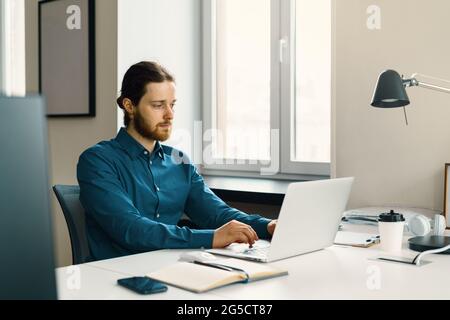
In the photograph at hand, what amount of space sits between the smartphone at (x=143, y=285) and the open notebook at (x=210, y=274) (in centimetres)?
4

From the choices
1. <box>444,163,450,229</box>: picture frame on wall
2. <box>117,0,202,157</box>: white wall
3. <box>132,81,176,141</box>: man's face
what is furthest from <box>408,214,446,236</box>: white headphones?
<box>117,0,202,157</box>: white wall

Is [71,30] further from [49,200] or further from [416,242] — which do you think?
[49,200]

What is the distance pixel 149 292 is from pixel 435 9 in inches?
69.4

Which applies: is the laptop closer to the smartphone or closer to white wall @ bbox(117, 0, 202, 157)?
the smartphone

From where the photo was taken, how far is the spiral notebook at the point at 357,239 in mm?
1842

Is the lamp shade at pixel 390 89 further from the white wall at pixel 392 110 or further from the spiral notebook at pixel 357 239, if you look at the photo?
the white wall at pixel 392 110

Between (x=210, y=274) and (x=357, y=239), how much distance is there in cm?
70

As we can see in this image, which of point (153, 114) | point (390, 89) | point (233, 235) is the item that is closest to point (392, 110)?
point (390, 89)

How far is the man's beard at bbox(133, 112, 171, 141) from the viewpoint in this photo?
2.19 meters

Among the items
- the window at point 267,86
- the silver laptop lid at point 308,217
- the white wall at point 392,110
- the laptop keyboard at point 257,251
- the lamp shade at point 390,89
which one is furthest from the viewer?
the window at point 267,86

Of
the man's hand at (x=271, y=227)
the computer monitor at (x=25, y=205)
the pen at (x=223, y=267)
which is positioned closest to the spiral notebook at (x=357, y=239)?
the man's hand at (x=271, y=227)

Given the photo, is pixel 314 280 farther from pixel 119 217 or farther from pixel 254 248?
pixel 119 217

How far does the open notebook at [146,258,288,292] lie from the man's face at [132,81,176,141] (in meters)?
0.80

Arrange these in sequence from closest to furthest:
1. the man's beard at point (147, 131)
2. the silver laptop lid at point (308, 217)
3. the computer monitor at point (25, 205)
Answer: the computer monitor at point (25, 205), the silver laptop lid at point (308, 217), the man's beard at point (147, 131)
